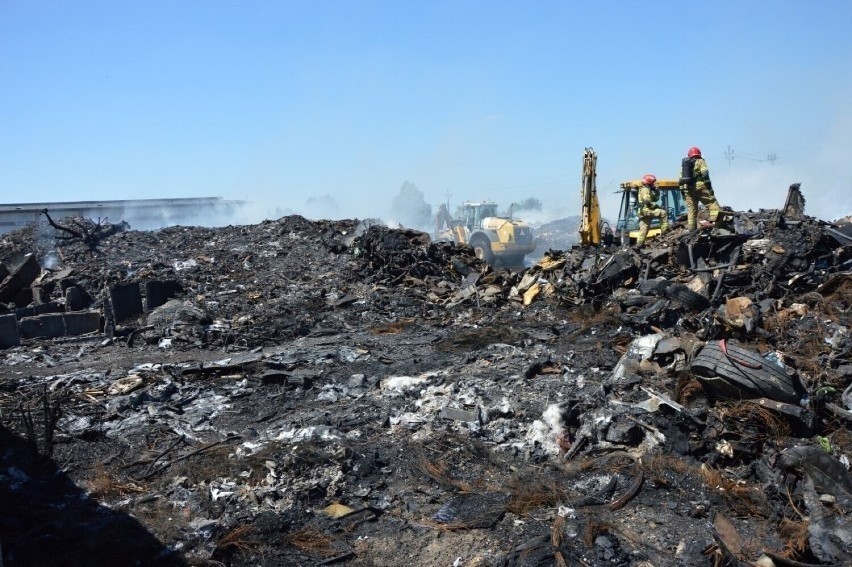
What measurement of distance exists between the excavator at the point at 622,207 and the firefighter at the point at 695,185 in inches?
83.1

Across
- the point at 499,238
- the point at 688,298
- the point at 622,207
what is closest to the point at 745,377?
the point at 688,298

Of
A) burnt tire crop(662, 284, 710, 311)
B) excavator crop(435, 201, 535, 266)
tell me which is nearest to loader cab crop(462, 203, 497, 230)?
excavator crop(435, 201, 535, 266)

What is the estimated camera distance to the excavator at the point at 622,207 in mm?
13828

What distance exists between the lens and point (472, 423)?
595 centimetres

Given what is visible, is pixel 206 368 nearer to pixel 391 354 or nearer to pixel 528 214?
pixel 391 354

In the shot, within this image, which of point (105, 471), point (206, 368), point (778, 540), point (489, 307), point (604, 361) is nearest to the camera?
point (778, 540)

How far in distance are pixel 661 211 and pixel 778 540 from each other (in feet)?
31.6

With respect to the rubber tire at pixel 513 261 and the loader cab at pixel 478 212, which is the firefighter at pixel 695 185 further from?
the loader cab at pixel 478 212

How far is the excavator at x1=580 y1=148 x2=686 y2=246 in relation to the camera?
1383 cm

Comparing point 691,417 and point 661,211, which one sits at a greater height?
point 661,211

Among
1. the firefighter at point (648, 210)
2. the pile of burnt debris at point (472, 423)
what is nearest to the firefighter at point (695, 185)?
the pile of burnt debris at point (472, 423)

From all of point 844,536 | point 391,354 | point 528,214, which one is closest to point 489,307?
point 391,354

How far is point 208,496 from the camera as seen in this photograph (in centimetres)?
495

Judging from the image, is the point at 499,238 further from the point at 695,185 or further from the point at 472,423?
the point at 472,423
